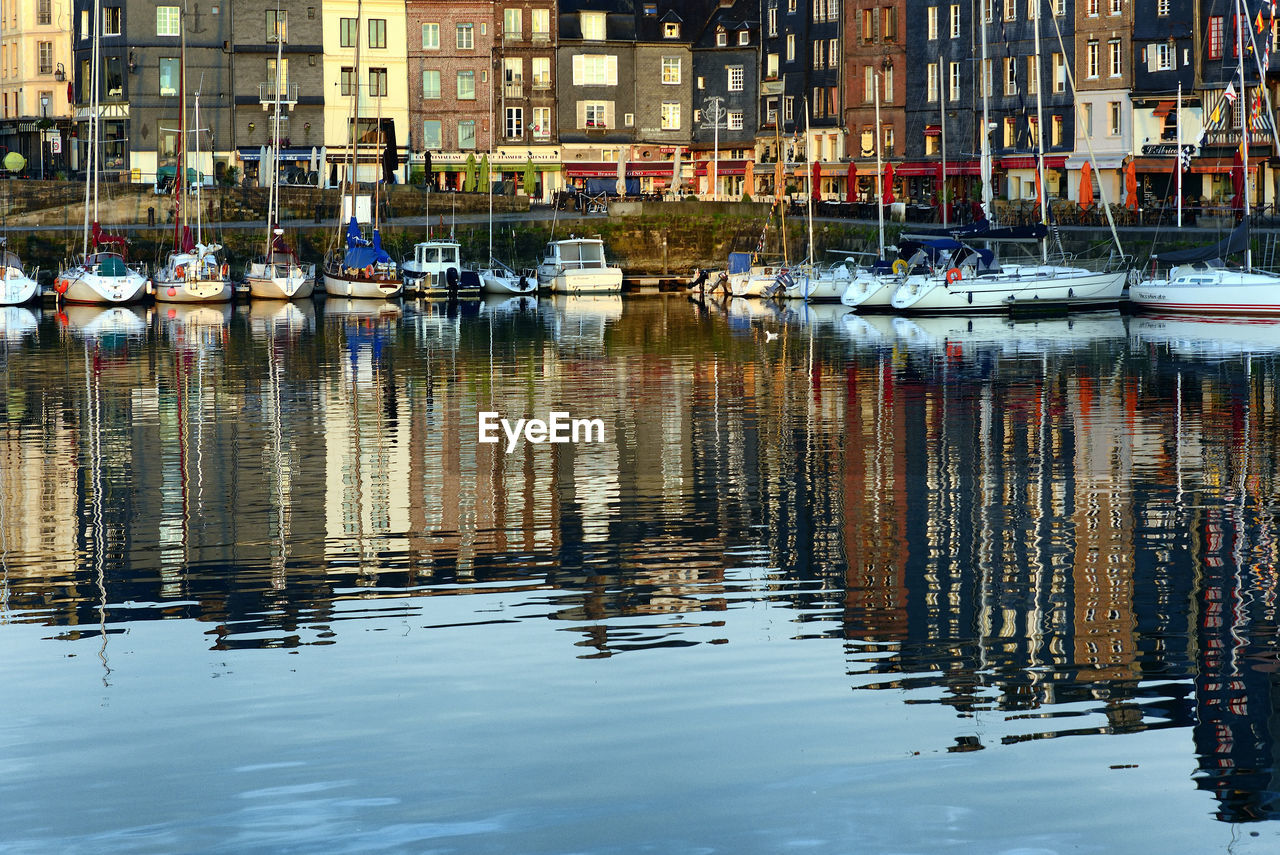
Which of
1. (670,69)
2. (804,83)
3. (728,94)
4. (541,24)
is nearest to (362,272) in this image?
(541,24)

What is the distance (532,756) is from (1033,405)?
22238 millimetres

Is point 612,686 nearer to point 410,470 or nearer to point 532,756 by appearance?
point 532,756

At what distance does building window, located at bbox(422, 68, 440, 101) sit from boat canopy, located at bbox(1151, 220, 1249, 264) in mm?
49733

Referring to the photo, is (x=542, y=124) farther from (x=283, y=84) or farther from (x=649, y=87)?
(x=283, y=84)

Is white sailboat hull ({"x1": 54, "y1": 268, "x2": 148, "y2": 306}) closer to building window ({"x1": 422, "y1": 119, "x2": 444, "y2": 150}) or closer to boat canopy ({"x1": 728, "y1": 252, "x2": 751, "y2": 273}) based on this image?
boat canopy ({"x1": 728, "y1": 252, "x2": 751, "y2": 273})

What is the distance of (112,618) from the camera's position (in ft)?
50.8

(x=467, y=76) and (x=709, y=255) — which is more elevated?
(x=467, y=76)

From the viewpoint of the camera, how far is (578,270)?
79.4 metres

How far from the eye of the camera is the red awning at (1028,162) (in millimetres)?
84688

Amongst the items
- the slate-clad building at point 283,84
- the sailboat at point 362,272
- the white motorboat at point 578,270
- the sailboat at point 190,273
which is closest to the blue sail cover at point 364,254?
the sailboat at point 362,272

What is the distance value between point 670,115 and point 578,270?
28050mm

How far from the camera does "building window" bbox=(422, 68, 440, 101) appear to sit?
98.4 m

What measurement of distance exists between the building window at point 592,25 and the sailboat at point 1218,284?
50076 millimetres

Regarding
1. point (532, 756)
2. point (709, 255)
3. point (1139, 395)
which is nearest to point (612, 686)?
point (532, 756)
